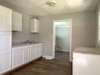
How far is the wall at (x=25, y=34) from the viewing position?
480cm

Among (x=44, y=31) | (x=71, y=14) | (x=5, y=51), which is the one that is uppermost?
(x=71, y=14)

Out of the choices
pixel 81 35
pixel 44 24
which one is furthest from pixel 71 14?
pixel 44 24

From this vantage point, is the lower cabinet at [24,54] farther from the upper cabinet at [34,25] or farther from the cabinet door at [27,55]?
the upper cabinet at [34,25]

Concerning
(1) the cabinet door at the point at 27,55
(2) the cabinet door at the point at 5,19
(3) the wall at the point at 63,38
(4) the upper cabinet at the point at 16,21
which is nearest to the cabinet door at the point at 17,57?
(1) the cabinet door at the point at 27,55

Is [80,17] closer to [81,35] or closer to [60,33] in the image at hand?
[81,35]

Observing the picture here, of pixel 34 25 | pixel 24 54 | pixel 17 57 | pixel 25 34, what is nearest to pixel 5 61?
pixel 17 57

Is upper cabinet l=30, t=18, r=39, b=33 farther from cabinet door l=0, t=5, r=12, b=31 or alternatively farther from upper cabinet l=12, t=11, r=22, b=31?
cabinet door l=0, t=5, r=12, b=31

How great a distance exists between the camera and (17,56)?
3.74m

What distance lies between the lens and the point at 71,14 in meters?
5.15

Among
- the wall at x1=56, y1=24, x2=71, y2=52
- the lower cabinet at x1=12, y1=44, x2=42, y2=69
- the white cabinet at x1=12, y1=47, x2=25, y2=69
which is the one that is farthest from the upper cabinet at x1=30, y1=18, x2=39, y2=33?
the wall at x1=56, y1=24, x2=71, y2=52

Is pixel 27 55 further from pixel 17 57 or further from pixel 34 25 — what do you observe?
pixel 34 25

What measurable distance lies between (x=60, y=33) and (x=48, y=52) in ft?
9.81

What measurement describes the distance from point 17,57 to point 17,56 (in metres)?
0.04

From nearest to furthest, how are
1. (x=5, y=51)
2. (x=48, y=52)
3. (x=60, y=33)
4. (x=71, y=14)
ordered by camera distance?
(x=5, y=51) < (x=71, y=14) < (x=48, y=52) < (x=60, y=33)
